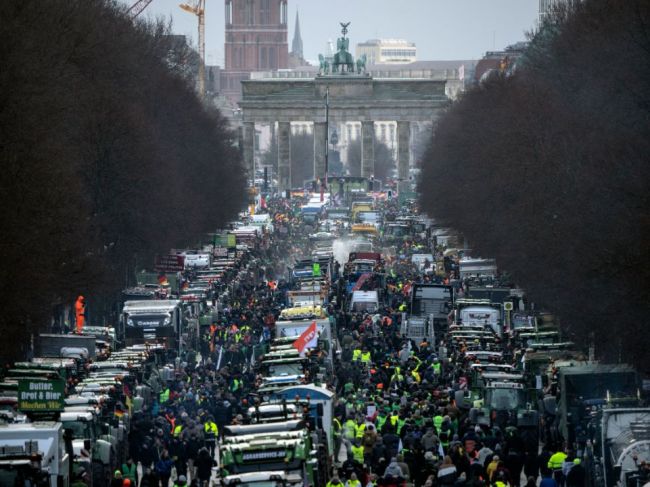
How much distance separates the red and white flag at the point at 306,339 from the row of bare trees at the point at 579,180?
18.3 feet

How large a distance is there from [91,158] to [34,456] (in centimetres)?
4235

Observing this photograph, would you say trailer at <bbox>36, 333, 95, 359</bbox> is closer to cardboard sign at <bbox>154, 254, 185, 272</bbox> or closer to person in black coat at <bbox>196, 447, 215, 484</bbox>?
person in black coat at <bbox>196, 447, 215, 484</bbox>

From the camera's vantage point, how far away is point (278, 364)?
43500 mm

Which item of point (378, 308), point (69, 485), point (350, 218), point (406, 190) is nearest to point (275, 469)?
point (69, 485)

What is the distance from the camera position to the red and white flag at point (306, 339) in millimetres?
48528

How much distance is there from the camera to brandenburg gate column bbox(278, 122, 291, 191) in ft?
617

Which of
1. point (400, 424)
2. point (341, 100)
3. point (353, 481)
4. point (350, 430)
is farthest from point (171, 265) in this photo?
point (341, 100)

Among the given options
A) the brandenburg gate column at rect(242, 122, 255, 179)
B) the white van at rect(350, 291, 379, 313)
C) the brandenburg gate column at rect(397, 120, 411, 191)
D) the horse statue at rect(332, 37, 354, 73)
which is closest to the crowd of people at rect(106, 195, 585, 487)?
the white van at rect(350, 291, 379, 313)

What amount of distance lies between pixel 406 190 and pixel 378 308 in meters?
96.5

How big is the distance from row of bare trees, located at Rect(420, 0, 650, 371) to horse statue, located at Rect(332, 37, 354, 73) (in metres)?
83.4

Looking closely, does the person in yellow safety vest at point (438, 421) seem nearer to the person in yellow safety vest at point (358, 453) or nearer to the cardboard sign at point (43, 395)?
the person in yellow safety vest at point (358, 453)

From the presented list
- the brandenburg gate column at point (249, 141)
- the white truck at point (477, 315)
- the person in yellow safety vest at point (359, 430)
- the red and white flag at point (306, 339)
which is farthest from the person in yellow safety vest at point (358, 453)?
the brandenburg gate column at point (249, 141)

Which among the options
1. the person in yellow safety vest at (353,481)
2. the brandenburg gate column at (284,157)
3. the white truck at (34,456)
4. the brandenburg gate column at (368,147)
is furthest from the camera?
the brandenburg gate column at (284,157)

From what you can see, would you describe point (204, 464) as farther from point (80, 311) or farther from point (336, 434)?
point (80, 311)
